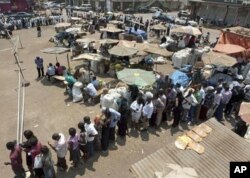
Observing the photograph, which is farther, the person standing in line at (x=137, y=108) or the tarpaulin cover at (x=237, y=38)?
the tarpaulin cover at (x=237, y=38)

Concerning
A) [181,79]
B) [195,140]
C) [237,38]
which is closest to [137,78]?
[181,79]

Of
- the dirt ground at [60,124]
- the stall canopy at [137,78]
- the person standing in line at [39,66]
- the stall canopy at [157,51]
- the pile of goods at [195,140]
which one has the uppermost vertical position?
the pile of goods at [195,140]

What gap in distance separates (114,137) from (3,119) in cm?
499

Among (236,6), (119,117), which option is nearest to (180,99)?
(119,117)

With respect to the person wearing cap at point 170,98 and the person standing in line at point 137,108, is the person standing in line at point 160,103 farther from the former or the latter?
the person standing in line at point 137,108

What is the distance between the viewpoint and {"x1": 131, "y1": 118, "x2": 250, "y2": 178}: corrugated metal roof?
17.9 ft

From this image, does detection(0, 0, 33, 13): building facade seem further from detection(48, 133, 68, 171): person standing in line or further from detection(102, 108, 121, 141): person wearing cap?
detection(48, 133, 68, 171): person standing in line

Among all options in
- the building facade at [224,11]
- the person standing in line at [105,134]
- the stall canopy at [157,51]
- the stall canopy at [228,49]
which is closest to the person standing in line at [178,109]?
the person standing in line at [105,134]

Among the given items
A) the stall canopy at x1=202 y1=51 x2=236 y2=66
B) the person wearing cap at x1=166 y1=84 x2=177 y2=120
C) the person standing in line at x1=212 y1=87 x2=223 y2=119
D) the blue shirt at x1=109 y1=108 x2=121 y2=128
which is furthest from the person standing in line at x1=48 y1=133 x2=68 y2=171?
the stall canopy at x1=202 y1=51 x2=236 y2=66

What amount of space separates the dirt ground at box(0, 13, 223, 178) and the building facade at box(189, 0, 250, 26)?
24.7m

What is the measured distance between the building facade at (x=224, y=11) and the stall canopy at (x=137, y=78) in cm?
3083

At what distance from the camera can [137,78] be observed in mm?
10328

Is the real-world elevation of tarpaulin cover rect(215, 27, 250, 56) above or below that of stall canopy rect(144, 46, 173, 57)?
above

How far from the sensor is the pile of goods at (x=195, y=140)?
602 centimetres
